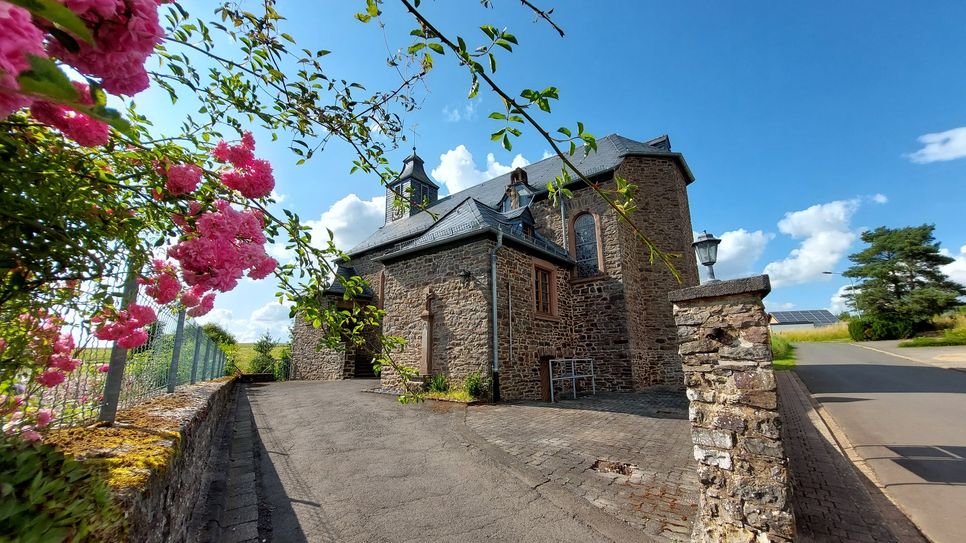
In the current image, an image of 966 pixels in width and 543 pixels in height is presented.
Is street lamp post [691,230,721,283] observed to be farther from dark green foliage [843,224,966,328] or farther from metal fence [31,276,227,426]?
dark green foliage [843,224,966,328]

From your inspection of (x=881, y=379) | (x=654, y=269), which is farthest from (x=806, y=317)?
(x=654, y=269)

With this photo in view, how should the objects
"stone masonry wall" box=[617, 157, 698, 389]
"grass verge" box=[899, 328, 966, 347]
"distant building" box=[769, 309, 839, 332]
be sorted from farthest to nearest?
"distant building" box=[769, 309, 839, 332], "grass verge" box=[899, 328, 966, 347], "stone masonry wall" box=[617, 157, 698, 389]

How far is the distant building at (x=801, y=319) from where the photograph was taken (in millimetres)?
45434

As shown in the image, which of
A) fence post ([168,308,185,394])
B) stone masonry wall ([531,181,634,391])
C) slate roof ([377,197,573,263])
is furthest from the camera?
stone masonry wall ([531,181,634,391])

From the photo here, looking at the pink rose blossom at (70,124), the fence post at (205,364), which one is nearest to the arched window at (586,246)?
the fence post at (205,364)

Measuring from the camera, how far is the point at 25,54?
0.46 metres

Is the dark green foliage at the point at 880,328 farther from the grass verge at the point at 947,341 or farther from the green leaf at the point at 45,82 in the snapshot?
the green leaf at the point at 45,82

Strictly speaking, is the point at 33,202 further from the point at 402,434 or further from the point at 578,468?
the point at 402,434

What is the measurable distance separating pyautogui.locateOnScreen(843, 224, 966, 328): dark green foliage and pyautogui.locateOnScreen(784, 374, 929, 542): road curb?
1122 inches

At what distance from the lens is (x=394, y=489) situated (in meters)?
3.92

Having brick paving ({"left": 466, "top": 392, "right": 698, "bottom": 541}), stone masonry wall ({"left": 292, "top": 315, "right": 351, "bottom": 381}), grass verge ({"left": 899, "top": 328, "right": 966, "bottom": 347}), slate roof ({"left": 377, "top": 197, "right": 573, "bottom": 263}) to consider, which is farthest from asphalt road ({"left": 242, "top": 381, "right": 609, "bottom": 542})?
grass verge ({"left": 899, "top": 328, "right": 966, "bottom": 347})

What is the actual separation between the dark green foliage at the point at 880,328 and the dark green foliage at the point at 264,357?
41.1 metres

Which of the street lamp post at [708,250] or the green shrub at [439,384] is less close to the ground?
the street lamp post at [708,250]

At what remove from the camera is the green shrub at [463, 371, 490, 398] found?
8.73 m
